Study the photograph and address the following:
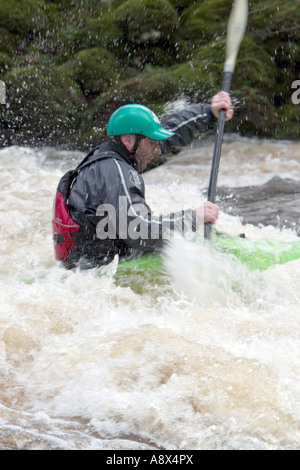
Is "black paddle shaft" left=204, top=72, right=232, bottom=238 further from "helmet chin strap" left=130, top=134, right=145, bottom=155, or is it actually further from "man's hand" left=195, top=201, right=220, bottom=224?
"helmet chin strap" left=130, top=134, right=145, bottom=155

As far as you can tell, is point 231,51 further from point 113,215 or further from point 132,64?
point 132,64

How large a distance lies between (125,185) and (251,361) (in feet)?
4.25

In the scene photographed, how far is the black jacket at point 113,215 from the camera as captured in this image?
3322mm

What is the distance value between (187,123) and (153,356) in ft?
7.71

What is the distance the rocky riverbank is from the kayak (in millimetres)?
5688

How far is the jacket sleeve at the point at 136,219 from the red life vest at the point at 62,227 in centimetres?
21

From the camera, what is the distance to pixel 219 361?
266cm

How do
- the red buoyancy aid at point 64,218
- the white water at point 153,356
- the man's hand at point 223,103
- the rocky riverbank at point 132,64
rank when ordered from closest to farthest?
the white water at point 153,356 → the red buoyancy aid at point 64,218 → the man's hand at point 223,103 → the rocky riverbank at point 132,64

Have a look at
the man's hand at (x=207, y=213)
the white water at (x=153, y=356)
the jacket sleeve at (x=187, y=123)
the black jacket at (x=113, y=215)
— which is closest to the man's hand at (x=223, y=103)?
the jacket sleeve at (x=187, y=123)

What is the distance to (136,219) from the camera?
10.8ft

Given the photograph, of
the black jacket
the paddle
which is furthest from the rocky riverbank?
the black jacket

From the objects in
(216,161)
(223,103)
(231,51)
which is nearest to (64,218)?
(216,161)

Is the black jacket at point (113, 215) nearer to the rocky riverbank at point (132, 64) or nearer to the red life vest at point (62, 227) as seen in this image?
the red life vest at point (62, 227)

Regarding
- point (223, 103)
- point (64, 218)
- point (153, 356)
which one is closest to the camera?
Result: point (153, 356)
